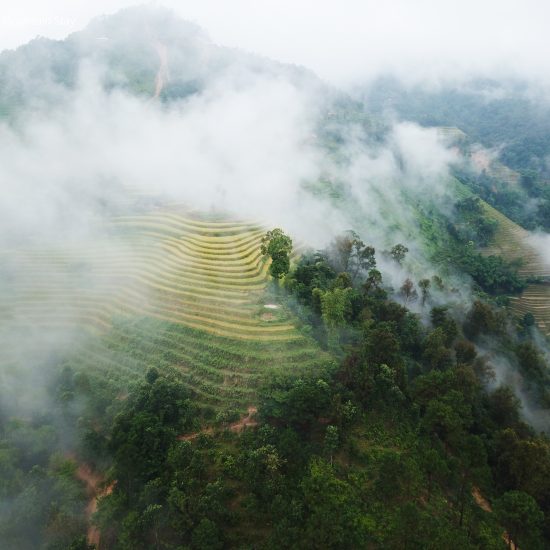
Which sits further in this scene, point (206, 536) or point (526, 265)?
point (526, 265)

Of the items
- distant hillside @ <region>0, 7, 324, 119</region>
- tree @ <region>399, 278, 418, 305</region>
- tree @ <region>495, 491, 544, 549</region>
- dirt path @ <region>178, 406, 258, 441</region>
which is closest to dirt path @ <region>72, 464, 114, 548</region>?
dirt path @ <region>178, 406, 258, 441</region>

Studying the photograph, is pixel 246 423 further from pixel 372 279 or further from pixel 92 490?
pixel 372 279

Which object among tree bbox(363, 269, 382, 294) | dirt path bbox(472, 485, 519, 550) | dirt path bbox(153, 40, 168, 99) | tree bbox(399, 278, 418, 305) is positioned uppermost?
dirt path bbox(153, 40, 168, 99)

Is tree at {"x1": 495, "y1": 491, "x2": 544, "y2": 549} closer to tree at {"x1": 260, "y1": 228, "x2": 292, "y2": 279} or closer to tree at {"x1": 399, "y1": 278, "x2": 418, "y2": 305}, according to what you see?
tree at {"x1": 260, "y1": 228, "x2": 292, "y2": 279}

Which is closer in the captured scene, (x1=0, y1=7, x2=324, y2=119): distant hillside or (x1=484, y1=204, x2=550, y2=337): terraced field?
(x1=484, y1=204, x2=550, y2=337): terraced field

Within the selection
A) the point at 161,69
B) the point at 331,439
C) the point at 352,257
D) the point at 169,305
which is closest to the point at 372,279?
the point at 352,257

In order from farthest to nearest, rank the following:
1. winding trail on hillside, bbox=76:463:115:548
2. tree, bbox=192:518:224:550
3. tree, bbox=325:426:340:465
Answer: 1. tree, bbox=325:426:340:465
2. winding trail on hillside, bbox=76:463:115:548
3. tree, bbox=192:518:224:550

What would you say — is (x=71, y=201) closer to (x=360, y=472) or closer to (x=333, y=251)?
(x=333, y=251)
